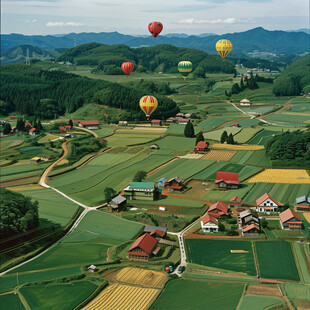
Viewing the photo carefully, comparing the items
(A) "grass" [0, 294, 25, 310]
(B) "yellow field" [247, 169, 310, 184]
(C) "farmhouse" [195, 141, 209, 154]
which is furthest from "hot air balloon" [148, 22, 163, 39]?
(A) "grass" [0, 294, 25, 310]

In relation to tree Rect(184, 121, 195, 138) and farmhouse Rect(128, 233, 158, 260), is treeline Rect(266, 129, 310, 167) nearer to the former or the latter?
tree Rect(184, 121, 195, 138)

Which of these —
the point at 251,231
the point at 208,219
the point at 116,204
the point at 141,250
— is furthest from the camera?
the point at 116,204

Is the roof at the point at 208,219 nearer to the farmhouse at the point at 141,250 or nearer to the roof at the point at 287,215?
the roof at the point at 287,215

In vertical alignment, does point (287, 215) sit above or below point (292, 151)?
below

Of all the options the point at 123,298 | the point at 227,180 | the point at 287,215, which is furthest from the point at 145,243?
the point at 227,180

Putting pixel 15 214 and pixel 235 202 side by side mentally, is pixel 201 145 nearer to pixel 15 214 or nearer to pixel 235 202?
pixel 235 202

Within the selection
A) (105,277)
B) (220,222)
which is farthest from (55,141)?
(105,277)

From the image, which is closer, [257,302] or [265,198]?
[257,302]
